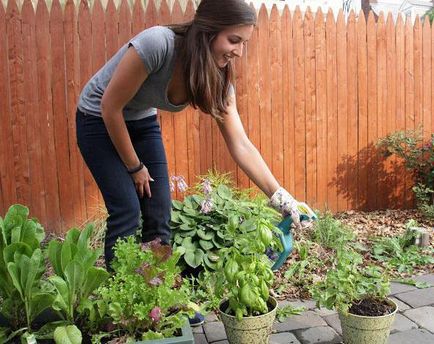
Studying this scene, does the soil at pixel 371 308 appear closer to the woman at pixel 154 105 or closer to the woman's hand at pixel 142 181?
the woman at pixel 154 105

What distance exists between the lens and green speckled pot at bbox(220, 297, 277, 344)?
192 centimetres

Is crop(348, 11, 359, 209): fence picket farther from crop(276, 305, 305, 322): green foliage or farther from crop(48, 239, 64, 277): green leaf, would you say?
crop(48, 239, 64, 277): green leaf

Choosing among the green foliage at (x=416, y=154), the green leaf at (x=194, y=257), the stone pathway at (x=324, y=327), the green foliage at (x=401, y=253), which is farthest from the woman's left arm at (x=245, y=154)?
the green foliage at (x=416, y=154)

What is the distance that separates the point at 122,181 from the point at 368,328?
1257 mm

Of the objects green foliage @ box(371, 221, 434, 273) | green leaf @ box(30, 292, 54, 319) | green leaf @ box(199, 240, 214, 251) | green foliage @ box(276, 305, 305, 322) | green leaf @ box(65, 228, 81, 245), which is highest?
green leaf @ box(65, 228, 81, 245)

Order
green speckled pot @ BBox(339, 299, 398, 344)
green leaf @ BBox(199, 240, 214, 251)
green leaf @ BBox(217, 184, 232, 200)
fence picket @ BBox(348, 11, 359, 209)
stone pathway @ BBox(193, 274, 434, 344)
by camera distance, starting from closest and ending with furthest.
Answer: green speckled pot @ BBox(339, 299, 398, 344), stone pathway @ BBox(193, 274, 434, 344), green leaf @ BBox(199, 240, 214, 251), green leaf @ BBox(217, 184, 232, 200), fence picket @ BBox(348, 11, 359, 209)

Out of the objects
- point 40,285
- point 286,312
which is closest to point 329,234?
point 286,312

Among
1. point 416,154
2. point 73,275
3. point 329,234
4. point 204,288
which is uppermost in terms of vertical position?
point 416,154

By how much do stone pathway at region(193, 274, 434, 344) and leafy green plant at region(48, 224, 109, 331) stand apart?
85cm

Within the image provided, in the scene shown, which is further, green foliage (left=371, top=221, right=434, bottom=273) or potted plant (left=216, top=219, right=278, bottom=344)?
green foliage (left=371, top=221, right=434, bottom=273)

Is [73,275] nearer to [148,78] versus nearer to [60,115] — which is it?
[148,78]

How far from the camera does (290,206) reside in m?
2.03

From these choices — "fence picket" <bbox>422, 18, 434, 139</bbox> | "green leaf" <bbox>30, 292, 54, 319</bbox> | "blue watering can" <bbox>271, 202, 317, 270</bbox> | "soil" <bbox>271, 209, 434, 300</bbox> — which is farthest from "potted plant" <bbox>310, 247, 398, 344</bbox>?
"fence picket" <bbox>422, 18, 434, 139</bbox>

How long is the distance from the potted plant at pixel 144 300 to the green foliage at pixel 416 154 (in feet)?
13.3
